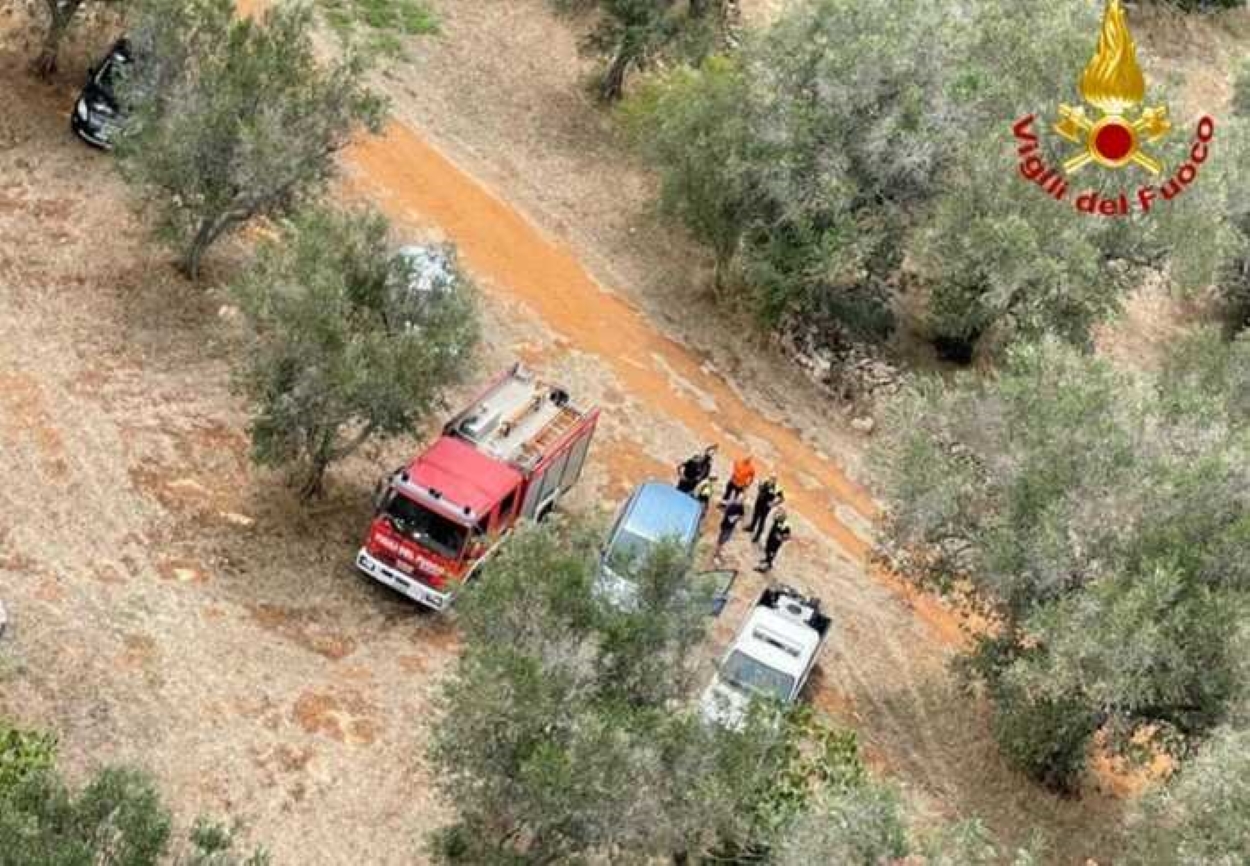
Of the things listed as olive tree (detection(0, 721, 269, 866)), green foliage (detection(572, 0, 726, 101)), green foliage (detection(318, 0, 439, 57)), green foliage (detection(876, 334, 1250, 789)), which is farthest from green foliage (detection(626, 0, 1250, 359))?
olive tree (detection(0, 721, 269, 866))

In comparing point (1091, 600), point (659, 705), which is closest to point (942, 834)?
point (659, 705)

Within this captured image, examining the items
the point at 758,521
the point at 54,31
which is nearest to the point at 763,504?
the point at 758,521

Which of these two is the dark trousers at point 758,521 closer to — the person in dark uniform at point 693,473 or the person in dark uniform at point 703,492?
the person in dark uniform at point 703,492

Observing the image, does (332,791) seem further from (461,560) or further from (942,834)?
(942,834)

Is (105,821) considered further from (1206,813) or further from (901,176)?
(901,176)

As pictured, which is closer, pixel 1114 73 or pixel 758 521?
pixel 758 521

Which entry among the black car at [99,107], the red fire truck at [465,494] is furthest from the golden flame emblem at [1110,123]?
the black car at [99,107]
